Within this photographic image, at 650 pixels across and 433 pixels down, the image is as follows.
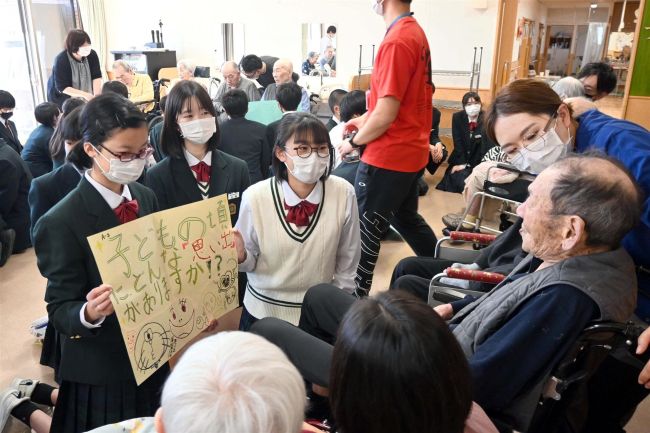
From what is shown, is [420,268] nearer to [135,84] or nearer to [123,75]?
[123,75]

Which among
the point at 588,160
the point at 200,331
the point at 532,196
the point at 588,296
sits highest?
the point at 588,160

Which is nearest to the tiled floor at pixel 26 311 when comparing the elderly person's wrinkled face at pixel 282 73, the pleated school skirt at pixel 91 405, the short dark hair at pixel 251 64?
the pleated school skirt at pixel 91 405

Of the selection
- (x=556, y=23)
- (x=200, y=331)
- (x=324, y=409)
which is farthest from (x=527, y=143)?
(x=556, y=23)

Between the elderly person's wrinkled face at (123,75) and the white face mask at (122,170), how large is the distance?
15.3ft

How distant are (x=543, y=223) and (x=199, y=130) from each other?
56.9 inches

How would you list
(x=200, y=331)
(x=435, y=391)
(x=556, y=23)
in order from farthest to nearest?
(x=556, y=23) → (x=200, y=331) → (x=435, y=391)

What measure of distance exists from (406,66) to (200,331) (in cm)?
142

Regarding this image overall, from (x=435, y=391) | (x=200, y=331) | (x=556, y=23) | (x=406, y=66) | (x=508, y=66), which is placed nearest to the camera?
(x=435, y=391)

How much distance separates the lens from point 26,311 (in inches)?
113

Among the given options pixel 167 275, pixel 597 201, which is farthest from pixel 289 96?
pixel 597 201

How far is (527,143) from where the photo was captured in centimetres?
169

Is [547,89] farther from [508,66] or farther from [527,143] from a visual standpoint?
[508,66]

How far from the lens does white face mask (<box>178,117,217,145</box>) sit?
207 centimetres

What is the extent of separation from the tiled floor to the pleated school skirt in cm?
61
